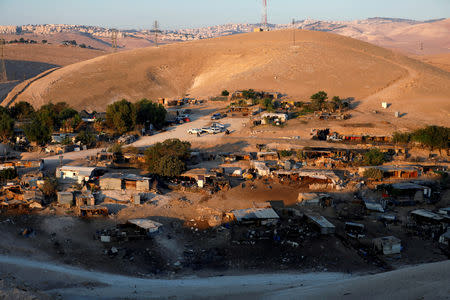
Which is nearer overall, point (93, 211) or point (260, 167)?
point (93, 211)

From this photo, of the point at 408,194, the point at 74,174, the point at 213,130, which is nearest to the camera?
the point at 408,194

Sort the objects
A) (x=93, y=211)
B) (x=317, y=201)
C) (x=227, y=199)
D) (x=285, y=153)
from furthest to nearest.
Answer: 1. (x=285, y=153)
2. (x=227, y=199)
3. (x=317, y=201)
4. (x=93, y=211)

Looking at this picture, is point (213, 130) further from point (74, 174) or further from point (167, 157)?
point (74, 174)

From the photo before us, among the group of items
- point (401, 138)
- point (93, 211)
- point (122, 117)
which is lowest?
point (93, 211)

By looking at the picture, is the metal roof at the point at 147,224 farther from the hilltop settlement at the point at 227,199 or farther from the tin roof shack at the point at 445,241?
the tin roof shack at the point at 445,241

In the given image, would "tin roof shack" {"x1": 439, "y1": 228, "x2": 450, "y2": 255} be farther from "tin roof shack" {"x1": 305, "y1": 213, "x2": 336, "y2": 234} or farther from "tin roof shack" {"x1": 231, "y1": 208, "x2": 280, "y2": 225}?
"tin roof shack" {"x1": 231, "y1": 208, "x2": 280, "y2": 225}

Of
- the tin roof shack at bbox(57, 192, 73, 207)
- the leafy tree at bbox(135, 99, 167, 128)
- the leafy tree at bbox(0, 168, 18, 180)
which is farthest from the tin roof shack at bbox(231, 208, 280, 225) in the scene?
the leafy tree at bbox(135, 99, 167, 128)

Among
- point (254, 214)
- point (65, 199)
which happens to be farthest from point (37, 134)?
point (254, 214)

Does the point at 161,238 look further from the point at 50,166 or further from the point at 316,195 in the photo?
the point at 50,166
